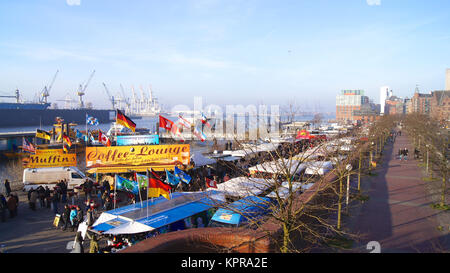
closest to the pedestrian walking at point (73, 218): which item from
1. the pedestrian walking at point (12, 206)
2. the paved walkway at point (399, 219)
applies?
the pedestrian walking at point (12, 206)

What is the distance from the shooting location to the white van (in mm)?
16453

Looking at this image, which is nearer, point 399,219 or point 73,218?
point 73,218

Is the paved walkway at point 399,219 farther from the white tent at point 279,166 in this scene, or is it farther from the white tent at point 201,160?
the white tent at point 201,160

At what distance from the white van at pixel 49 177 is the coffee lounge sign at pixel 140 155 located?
141cm

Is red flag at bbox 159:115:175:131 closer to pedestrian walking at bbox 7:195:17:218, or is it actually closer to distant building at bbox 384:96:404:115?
pedestrian walking at bbox 7:195:17:218

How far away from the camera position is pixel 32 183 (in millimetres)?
16500

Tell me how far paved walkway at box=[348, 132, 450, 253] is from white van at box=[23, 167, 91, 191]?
578 inches

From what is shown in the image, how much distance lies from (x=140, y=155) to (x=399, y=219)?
13.6 m

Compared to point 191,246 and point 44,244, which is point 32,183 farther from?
point 191,246

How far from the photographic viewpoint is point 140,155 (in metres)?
17.7

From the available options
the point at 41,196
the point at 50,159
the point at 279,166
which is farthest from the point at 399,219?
the point at 50,159

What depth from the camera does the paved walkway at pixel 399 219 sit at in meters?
9.32

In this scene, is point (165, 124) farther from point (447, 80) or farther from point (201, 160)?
point (447, 80)
